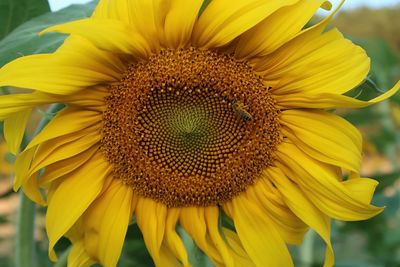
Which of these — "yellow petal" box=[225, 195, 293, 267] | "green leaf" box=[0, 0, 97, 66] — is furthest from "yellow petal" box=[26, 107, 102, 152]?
"yellow petal" box=[225, 195, 293, 267]

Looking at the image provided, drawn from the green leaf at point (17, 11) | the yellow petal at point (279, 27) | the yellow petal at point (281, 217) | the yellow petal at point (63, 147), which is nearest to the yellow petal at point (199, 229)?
the yellow petal at point (281, 217)

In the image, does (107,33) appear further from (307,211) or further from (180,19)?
(307,211)

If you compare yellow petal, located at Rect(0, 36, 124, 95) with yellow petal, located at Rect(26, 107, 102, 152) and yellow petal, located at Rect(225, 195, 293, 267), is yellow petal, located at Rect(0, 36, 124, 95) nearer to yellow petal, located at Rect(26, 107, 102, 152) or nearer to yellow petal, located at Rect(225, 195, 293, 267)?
yellow petal, located at Rect(26, 107, 102, 152)

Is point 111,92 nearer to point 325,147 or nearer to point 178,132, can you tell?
point 178,132

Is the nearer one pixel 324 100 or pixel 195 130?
pixel 324 100

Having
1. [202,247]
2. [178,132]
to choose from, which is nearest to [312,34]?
[178,132]

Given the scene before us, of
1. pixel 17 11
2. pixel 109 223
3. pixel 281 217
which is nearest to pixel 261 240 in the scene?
pixel 281 217
